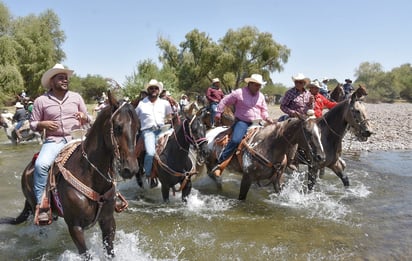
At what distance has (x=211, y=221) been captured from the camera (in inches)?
271

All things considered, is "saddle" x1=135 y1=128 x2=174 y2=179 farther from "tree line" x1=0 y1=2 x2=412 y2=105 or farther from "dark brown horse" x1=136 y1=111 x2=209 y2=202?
"tree line" x1=0 y1=2 x2=412 y2=105

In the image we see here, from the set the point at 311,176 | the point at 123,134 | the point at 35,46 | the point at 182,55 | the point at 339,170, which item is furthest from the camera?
the point at 182,55

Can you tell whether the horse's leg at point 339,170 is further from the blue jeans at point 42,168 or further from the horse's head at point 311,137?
the blue jeans at point 42,168

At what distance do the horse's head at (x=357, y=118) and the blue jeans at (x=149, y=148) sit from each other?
4.08 meters

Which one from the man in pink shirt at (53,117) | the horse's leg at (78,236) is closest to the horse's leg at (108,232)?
the horse's leg at (78,236)

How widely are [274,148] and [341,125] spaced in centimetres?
180

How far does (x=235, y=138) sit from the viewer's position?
316 inches

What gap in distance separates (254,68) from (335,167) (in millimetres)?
43931

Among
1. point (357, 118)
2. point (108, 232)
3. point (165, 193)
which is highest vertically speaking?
point (357, 118)

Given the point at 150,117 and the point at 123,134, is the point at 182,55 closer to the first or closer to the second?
the point at 150,117

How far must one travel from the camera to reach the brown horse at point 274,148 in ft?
23.8

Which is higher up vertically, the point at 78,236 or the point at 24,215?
the point at 78,236

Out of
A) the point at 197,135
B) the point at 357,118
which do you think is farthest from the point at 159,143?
the point at 357,118

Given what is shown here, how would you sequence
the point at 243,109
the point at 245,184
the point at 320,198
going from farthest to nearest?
the point at 320,198
the point at 243,109
the point at 245,184
